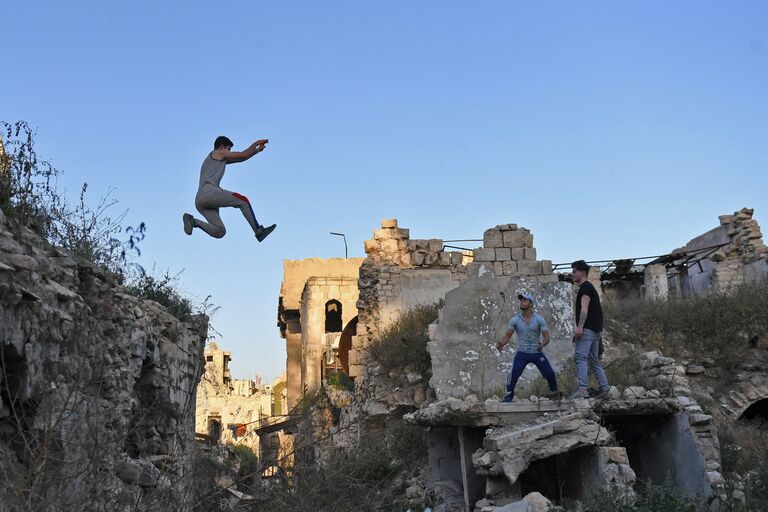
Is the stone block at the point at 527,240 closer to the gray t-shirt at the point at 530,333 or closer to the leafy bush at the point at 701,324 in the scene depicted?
the leafy bush at the point at 701,324

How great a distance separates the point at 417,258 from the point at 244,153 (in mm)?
11537

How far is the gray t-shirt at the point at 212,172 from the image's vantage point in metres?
7.93

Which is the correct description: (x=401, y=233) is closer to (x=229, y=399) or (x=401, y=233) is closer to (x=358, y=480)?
(x=358, y=480)

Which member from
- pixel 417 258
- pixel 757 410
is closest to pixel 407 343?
pixel 417 258

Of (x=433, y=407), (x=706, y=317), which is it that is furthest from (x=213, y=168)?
(x=706, y=317)

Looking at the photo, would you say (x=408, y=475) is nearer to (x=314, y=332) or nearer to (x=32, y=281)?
(x=32, y=281)

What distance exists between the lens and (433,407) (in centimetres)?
1067

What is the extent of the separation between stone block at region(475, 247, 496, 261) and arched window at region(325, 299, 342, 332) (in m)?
15.4

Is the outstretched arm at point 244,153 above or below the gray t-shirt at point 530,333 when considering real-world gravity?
above

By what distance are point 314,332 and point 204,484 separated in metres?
22.5

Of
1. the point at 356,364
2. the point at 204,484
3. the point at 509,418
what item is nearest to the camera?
the point at 204,484

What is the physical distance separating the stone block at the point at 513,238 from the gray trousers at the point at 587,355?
21.6 ft

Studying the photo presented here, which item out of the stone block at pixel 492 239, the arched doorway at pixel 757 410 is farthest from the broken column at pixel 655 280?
the stone block at pixel 492 239

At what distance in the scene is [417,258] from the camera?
19250 millimetres
